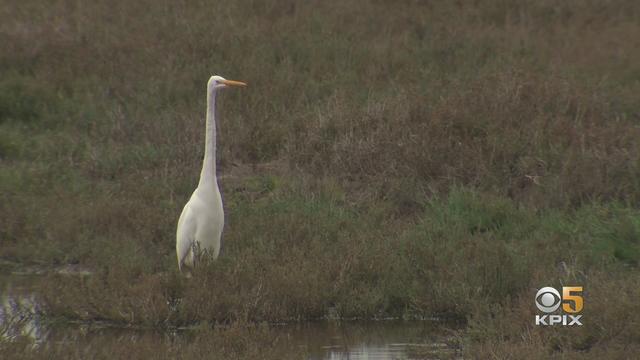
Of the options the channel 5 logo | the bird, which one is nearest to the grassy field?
the channel 5 logo

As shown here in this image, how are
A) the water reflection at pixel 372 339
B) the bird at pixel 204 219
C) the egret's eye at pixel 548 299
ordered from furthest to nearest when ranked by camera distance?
the bird at pixel 204 219
the water reflection at pixel 372 339
the egret's eye at pixel 548 299

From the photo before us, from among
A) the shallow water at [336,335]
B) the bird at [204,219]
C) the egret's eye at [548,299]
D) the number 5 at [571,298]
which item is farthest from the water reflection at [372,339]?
the bird at [204,219]

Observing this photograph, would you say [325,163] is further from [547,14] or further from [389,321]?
[547,14]

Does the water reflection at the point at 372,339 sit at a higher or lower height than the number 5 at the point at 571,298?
lower

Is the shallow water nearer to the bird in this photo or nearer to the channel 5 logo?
the channel 5 logo

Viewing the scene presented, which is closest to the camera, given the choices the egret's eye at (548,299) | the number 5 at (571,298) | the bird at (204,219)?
the number 5 at (571,298)

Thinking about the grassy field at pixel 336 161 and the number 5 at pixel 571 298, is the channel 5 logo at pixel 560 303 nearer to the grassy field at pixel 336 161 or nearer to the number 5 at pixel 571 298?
the number 5 at pixel 571 298

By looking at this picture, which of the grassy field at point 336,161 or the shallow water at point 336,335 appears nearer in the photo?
the shallow water at point 336,335

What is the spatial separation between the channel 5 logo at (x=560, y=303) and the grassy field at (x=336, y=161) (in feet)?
0.36

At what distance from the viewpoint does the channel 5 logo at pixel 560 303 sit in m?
7.18

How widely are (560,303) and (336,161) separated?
474 cm

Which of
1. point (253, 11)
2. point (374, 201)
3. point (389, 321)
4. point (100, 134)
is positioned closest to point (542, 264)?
point (389, 321)

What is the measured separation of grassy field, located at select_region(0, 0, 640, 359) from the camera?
8.43 meters

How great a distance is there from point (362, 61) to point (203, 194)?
683 centimetres
